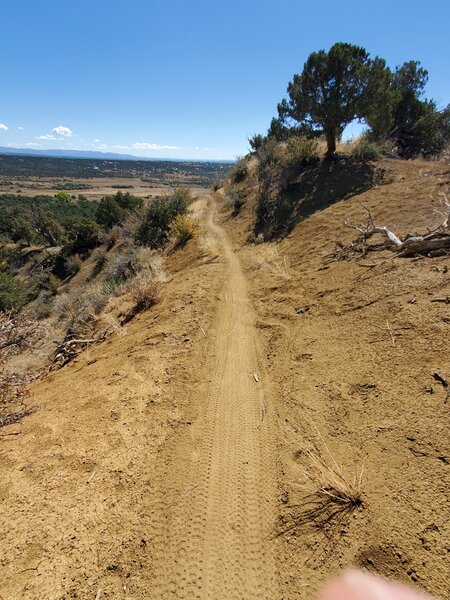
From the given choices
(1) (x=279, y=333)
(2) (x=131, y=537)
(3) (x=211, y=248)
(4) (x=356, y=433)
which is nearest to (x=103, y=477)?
(2) (x=131, y=537)

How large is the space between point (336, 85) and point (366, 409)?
51.9ft

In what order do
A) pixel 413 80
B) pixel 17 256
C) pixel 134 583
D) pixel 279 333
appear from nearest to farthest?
pixel 134 583 < pixel 279 333 < pixel 413 80 < pixel 17 256

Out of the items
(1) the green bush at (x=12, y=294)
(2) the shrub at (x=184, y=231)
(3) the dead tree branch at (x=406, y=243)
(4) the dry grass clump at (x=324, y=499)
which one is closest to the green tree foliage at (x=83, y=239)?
(1) the green bush at (x=12, y=294)

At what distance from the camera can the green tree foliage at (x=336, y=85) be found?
14320mm

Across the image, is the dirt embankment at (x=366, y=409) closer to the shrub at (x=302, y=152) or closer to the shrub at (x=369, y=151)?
the shrub at (x=369, y=151)

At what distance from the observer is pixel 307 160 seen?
1795 cm

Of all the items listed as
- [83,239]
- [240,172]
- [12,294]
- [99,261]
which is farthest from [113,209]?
[240,172]

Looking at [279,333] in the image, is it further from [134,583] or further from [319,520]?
[134,583]

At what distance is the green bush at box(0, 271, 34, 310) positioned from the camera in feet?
69.4

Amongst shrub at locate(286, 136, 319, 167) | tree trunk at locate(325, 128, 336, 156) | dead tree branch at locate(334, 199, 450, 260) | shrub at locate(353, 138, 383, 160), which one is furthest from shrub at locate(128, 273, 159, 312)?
shrub at locate(286, 136, 319, 167)

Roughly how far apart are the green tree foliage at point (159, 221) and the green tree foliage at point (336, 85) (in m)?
8.38

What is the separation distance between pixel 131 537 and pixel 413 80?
28.4 metres

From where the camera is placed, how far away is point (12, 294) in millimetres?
Answer: 22266

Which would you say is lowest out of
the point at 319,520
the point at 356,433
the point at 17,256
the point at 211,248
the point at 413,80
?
the point at 17,256
